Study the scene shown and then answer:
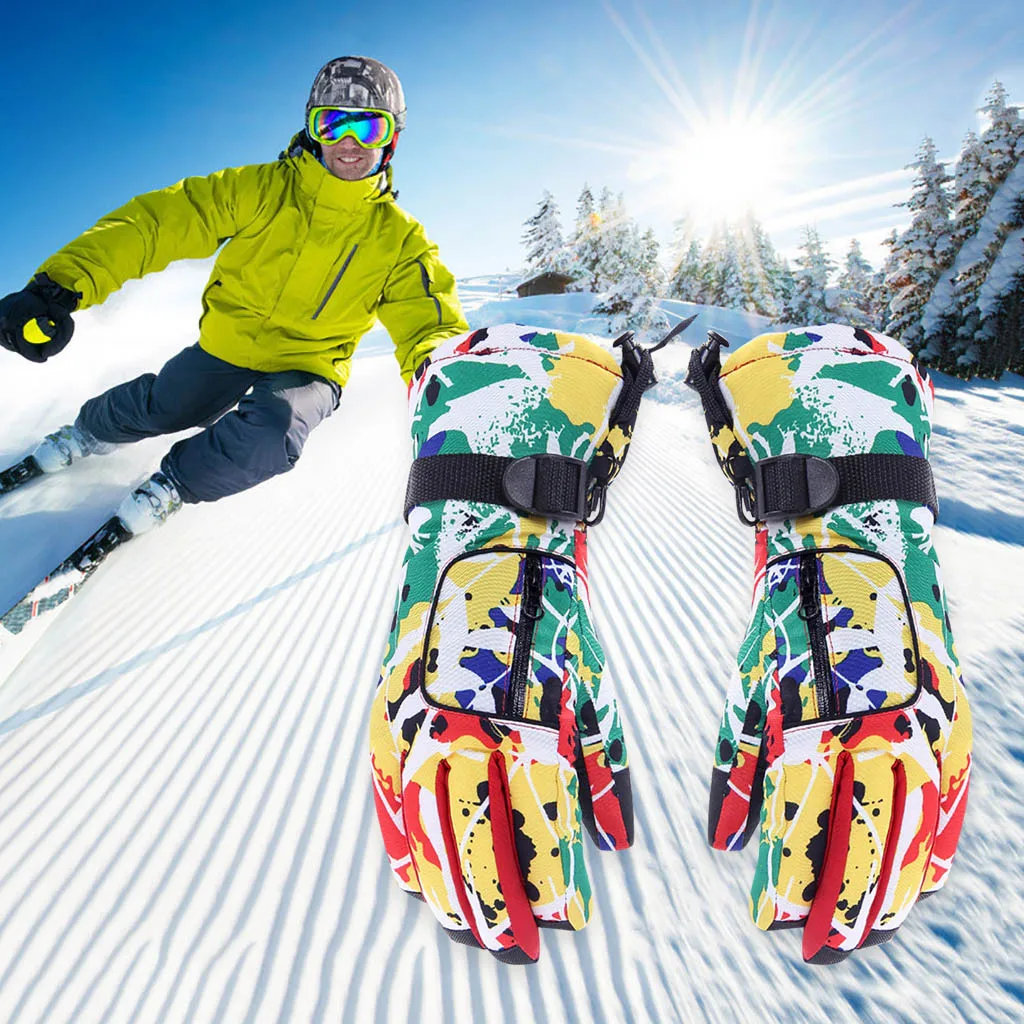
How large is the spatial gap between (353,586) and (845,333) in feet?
5.83

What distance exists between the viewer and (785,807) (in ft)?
2.79

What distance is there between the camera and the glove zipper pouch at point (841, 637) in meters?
0.84

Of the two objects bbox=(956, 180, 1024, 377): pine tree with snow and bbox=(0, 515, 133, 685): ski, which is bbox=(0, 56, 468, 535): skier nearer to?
bbox=(0, 515, 133, 685): ski

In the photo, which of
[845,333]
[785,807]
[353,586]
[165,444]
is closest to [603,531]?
[353,586]

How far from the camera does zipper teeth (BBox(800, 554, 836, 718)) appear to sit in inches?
33.8

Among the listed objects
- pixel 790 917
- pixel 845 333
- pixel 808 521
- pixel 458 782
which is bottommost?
pixel 790 917

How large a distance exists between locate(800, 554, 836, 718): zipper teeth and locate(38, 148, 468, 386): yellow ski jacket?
56.2 inches

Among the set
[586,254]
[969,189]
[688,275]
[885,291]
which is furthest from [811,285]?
[688,275]

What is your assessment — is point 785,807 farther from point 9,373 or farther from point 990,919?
point 9,373

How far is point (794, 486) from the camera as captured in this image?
100 cm

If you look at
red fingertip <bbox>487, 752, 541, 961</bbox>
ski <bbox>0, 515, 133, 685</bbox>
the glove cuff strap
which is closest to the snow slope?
ski <bbox>0, 515, 133, 685</bbox>

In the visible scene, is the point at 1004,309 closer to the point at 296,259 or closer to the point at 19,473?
the point at 296,259

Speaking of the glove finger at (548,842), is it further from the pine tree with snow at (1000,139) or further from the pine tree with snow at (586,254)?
the pine tree with snow at (586,254)

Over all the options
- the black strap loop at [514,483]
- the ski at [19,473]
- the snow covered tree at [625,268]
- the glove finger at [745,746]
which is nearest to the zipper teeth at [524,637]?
the black strap loop at [514,483]
